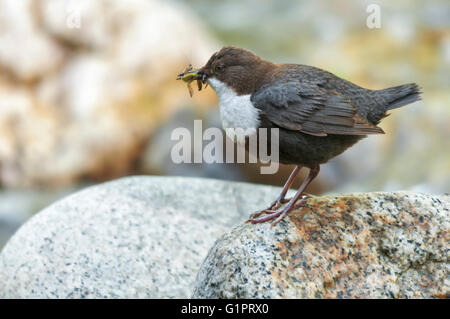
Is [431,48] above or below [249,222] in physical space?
above

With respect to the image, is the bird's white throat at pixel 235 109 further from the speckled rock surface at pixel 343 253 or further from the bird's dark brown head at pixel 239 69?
the speckled rock surface at pixel 343 253

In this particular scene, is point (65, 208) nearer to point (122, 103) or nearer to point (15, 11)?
point (122, 103)

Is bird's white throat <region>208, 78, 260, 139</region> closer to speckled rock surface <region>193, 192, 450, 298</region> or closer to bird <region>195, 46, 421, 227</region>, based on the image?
bird <region>195, 46, 421, 227</region>

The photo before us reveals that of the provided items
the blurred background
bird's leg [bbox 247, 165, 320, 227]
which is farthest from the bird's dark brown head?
the blurred background

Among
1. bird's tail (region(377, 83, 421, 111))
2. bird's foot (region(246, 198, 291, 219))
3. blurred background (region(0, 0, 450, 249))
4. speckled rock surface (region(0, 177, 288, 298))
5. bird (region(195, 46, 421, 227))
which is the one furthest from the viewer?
→ blurred background (region(0, 0, 450, 249))

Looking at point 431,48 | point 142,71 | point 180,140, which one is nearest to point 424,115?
point 431,48

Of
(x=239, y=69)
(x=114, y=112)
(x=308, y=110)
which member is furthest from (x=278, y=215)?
(x=114, y=112)
